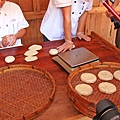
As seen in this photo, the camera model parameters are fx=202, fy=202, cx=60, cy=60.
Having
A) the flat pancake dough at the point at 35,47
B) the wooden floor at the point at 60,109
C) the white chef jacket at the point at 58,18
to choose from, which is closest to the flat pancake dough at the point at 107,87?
the wooden floor at the point at 60,109

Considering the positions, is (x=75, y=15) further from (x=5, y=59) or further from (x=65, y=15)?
(x=5, y=59)

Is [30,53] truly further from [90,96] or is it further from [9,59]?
[90,96]

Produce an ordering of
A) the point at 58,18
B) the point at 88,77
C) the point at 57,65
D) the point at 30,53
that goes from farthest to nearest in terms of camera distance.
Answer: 1. the point at 58,18
2. the point at 30,53
3. the point at 57,65
4. the point at 88,77

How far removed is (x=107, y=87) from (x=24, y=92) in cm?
35

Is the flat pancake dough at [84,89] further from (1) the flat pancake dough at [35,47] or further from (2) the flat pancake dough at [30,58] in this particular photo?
(1) the flat pancake dough at [35,47]

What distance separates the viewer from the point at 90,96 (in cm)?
80

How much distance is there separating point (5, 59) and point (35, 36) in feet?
3.83

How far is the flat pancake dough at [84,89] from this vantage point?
79 centimetres

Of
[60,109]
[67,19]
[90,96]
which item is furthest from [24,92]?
[67,19]

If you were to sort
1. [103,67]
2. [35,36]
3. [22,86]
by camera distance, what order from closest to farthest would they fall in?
[22,86] → [103,67] → [35,36]

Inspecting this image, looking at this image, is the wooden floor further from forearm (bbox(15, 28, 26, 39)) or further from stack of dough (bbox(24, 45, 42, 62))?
forearm (bbox(15, 28, 26, 39))

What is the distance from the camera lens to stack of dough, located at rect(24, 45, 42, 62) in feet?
3.76

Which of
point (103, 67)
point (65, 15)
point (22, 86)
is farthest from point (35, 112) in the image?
point (65, 15)

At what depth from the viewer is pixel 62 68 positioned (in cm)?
107
